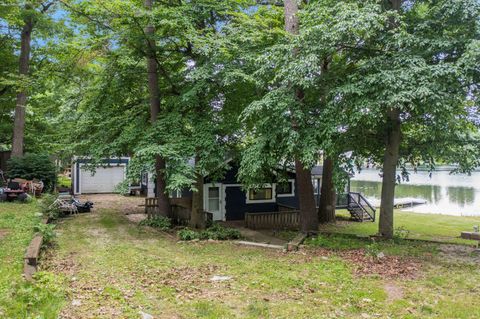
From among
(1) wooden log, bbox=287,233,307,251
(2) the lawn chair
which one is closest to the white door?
(2) the lawn chair

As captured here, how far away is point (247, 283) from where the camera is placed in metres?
6.82

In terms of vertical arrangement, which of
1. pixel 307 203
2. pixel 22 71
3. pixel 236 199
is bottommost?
pixel 236 199

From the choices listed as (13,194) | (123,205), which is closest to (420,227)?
(123,205)

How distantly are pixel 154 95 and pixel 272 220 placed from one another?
6.96m

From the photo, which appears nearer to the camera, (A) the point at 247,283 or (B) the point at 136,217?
(A) the point at 247,283

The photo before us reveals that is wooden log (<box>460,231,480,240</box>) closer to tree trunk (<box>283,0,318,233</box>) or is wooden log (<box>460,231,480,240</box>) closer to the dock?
tree trunk (<box>283,0,318,233</box>)

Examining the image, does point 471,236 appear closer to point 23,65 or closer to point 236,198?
point 236,198

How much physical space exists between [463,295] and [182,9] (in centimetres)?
1016

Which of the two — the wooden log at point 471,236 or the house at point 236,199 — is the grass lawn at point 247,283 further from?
the house at point 236,199

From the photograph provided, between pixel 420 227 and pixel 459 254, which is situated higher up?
pixel 459 254

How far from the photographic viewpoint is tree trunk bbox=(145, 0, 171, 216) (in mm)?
12633

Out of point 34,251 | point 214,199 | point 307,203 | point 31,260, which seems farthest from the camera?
point 214,199

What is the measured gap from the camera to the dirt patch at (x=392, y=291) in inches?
242

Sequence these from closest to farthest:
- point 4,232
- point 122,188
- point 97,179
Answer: point 4,232, point 122,188, point 97,179
